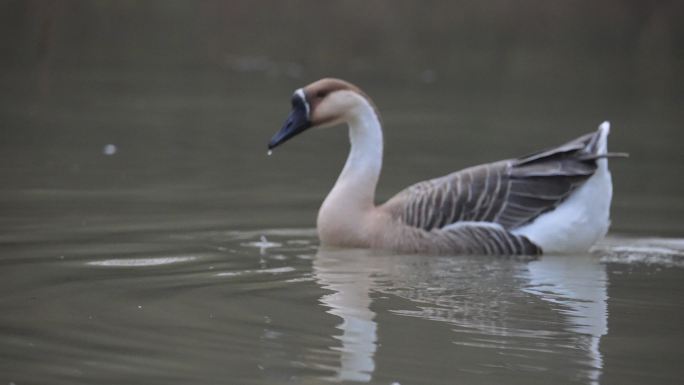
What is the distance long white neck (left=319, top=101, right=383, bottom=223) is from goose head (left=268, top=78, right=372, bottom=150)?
0.25 ft

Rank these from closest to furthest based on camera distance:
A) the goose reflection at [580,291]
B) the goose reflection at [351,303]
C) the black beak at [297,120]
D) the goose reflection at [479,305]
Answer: the goose reflection at [351,303] → the goose reflection at [479,305] → the goose reflection at [580,291] → the black beak at [297,120]

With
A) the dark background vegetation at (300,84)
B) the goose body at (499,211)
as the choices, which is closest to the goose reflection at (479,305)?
the goose body at (499,211)

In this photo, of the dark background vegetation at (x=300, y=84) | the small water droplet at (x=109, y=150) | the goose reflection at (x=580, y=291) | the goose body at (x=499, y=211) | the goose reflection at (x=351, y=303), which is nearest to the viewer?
the goose reflection at (x=351, y=303)

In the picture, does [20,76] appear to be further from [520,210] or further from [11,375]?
[11,375]

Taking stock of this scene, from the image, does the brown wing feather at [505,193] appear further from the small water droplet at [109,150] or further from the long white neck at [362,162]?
the small water droplet at [109,150]

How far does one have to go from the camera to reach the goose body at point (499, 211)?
30.6 feet

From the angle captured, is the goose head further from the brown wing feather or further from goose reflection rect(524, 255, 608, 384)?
goose reflection rect(524, 255, 608, 384)

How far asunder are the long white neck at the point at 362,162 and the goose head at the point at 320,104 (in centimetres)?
8

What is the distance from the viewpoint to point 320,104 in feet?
32.3

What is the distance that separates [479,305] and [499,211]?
2081mm

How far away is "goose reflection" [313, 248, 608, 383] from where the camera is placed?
A: 20.7 ft

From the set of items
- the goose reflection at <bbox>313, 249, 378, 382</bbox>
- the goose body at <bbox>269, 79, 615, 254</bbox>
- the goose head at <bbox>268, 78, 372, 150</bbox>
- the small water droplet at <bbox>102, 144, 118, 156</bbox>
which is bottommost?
the goose reflection at <bbox>313, 249, 378, 382</bbox>

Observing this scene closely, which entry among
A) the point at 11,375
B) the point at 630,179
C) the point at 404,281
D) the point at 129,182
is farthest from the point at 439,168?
the point at 11,375

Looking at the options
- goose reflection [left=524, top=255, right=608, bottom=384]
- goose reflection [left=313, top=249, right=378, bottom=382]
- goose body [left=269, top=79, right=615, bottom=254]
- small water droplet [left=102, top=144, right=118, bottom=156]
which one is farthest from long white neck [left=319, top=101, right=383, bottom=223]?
small water droplet [left=102, top=144, right=118, bottom=156]
